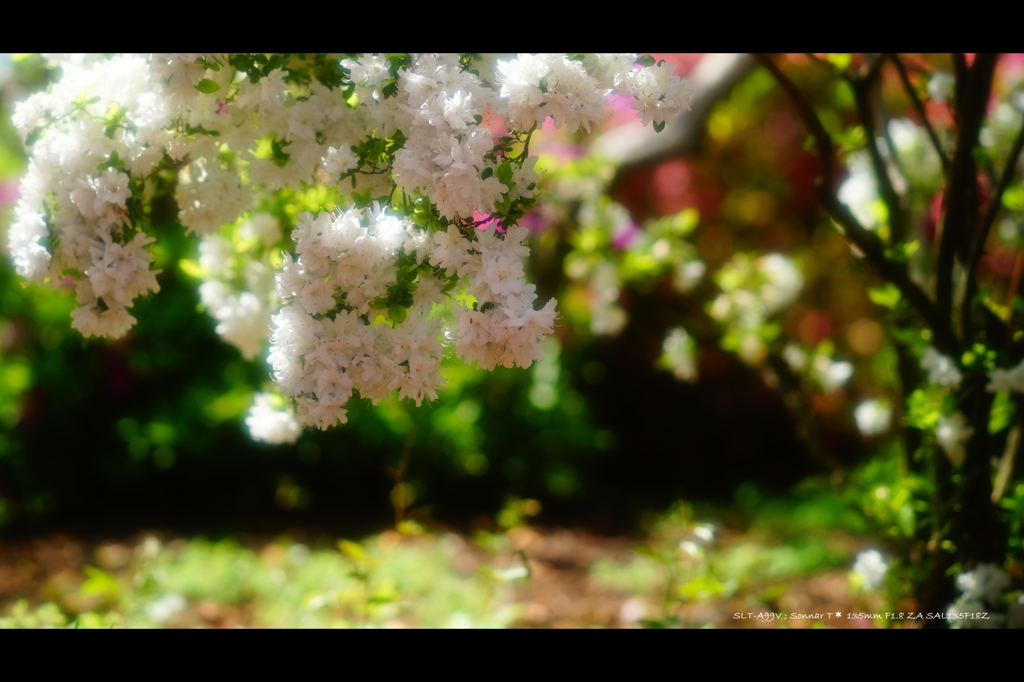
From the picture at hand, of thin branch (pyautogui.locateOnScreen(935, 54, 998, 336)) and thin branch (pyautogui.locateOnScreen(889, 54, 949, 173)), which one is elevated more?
thin branch (pyautogui.locateOnScreen(889, 54, 949, 173))

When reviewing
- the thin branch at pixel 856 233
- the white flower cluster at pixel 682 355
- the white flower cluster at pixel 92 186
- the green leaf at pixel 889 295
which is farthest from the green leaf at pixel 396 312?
the white flower cluster at pixel 682 355

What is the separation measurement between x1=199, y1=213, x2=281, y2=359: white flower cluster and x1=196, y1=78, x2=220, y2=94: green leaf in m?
0.47

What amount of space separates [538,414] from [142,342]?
2.23 m

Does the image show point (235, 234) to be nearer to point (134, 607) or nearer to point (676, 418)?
point (134, 607)

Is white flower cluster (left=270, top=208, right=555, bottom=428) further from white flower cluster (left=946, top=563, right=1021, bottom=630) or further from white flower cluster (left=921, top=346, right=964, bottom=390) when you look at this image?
white flower cluster (left=946, top=563, right=1021, bottom=630)

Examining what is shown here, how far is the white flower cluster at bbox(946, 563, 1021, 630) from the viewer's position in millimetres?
1776

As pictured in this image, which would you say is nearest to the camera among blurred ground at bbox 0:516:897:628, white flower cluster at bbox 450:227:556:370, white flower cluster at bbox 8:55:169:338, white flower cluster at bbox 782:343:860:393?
white flower cluster at bbox 450:227:556:370

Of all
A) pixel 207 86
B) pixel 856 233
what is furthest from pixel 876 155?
pixel 207 86

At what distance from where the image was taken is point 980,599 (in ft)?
5.94

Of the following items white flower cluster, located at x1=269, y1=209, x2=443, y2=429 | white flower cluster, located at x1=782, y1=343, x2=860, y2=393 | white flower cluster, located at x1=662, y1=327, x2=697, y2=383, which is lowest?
white flower cluster, located at x1=269, y1=209, x2=443, y2=429

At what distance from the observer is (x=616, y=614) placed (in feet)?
9.06

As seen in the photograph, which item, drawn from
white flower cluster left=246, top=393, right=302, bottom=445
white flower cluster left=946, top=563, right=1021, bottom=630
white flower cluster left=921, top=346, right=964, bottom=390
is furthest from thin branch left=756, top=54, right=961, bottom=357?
white flower cluster left=246, top=393, right=302, bottom=445

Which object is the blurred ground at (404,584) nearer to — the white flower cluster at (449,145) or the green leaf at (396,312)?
the green leaf at (396,312)

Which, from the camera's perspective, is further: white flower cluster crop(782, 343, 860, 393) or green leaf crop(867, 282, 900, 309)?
white flower cluster crop(782, 343, 860, 393)
